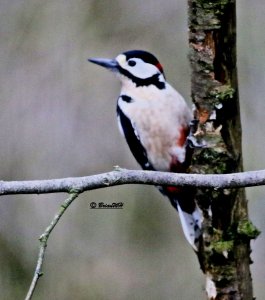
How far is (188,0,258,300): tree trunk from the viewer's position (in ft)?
10.0

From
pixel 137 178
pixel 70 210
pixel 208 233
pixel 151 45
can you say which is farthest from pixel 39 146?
pixel 137 178

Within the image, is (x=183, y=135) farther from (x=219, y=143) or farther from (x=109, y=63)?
(x=219, y=143)

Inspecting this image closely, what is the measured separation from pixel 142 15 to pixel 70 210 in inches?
53.0

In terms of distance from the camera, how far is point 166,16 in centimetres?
548

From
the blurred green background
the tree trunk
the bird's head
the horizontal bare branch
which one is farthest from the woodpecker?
the blurred green background

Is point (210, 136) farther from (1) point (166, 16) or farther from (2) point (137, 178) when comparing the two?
(1) point (166, 16)

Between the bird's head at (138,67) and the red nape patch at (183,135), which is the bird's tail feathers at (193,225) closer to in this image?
the red nape patch at (183,135)

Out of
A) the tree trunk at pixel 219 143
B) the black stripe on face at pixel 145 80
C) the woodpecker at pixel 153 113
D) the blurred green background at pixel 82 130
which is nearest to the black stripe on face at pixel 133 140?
the woodpecker at pixel 153 113

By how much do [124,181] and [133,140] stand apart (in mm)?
1407

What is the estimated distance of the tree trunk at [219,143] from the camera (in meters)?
3.06

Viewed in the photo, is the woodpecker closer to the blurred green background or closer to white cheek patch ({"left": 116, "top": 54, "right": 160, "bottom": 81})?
white cheek patch ({"left": 116, "top": 54, "right": 160, "bottom": 81})

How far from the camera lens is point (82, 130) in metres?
5.45

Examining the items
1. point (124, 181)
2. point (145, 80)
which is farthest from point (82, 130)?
point (124, 181)

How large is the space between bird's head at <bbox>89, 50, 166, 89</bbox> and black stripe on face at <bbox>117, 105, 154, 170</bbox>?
16 centimetres
